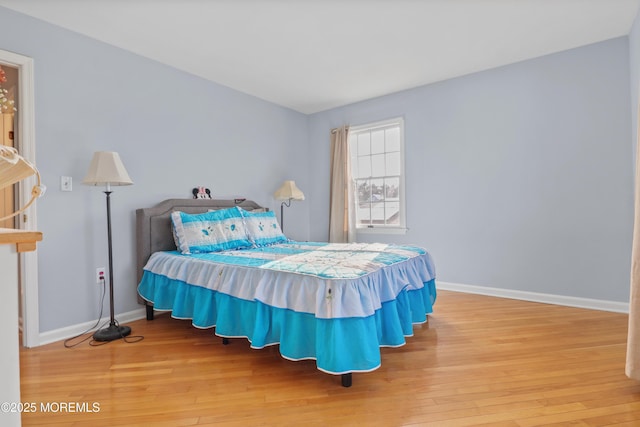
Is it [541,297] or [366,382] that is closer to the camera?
[366,382]

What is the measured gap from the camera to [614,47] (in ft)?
10.1

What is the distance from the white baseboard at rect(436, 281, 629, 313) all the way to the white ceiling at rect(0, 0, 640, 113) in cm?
251

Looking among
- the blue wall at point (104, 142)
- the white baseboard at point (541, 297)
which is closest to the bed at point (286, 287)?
the blue wall at point (104, 142)

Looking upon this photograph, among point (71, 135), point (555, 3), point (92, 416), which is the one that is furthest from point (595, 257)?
point (71, 135)

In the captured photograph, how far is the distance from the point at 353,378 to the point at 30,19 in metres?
3.54

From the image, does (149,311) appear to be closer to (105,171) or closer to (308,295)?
(105,171)

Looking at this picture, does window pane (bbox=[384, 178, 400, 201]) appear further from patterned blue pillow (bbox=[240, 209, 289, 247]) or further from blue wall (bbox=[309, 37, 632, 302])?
patterned blue pillow (bbox=[240, 209, 289, 247])

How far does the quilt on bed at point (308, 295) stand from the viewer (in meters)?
1.83

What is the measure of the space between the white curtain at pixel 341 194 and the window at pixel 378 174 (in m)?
0.13

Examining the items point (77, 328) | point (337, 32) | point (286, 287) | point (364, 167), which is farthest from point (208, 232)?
point (364, 167)

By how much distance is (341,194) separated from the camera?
15.7 ft

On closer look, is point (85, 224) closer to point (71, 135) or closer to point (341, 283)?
point (71, 135)

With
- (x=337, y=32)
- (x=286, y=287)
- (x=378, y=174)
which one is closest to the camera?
(x=286, y=287)

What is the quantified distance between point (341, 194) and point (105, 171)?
9.80 feet
